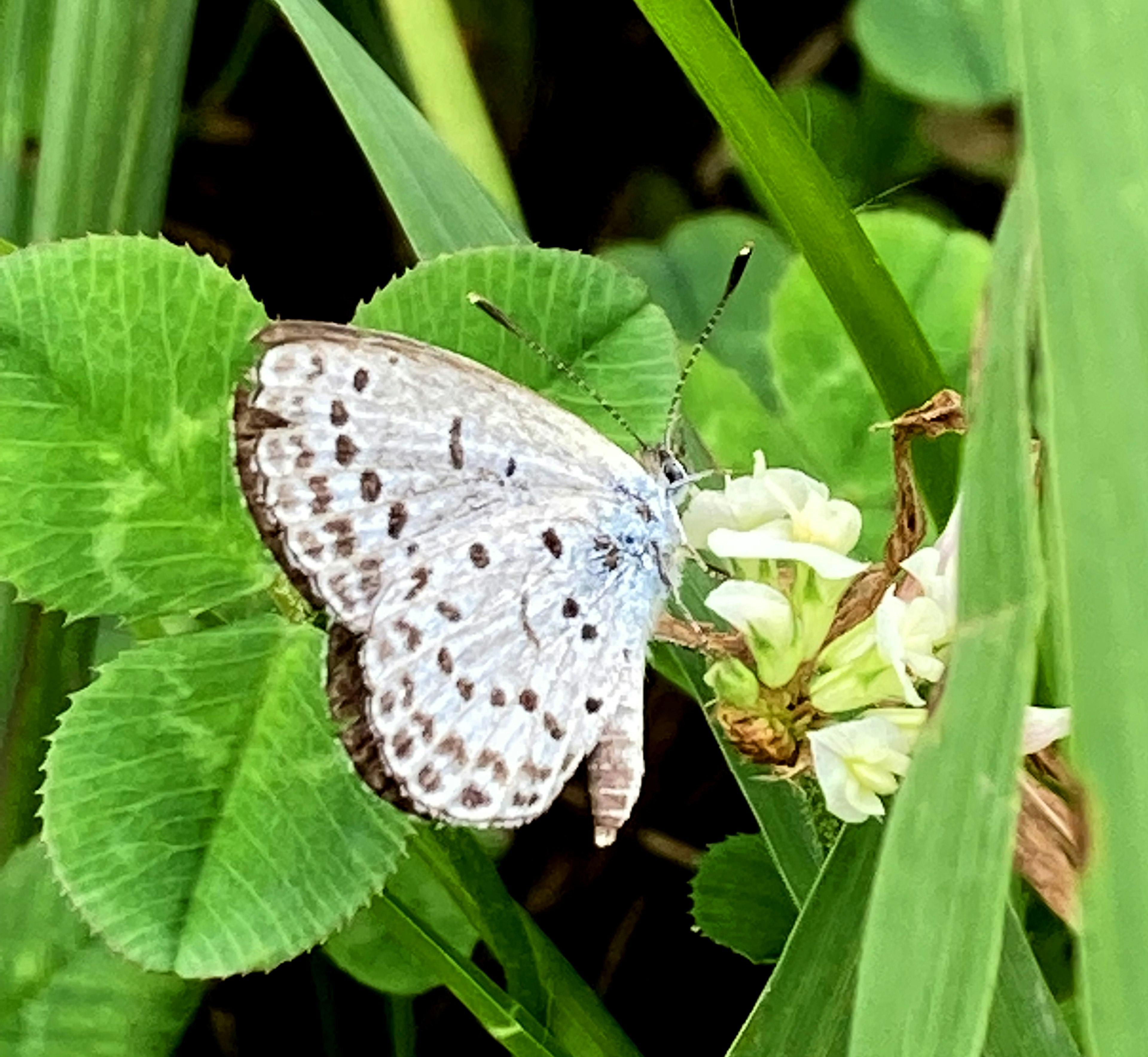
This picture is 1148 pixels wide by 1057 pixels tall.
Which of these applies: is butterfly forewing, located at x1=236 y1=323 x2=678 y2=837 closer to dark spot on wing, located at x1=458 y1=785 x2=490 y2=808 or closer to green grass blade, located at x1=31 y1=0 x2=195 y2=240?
dark spot on wing, located at x1=458 y1=785 x2=490 y2=808

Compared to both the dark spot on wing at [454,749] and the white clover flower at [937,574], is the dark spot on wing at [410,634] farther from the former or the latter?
the white clover flower at [937,574]

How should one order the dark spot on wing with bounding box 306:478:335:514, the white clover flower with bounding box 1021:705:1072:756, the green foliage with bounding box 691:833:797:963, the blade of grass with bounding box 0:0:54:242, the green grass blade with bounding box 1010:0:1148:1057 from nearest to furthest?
the green grass blade with bounding box 1010:0:1148:1057 → the white clover flower with bounding box 1021:705:1072:756 → the dark spot on wing with bounding box 306:478:335:514 → the green foliage with bounding box 691:833:797:963 → the blade of grass with bounding box 0:0:54:242

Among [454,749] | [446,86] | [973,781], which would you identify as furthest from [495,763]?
[446,86]

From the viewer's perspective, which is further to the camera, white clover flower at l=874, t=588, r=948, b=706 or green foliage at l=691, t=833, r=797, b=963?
green foliage at l=691, t=833, r=797, b=963

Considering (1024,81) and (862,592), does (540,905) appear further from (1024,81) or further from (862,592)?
(1024,81)

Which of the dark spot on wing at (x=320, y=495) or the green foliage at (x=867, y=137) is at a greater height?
the green foliage at (x=867, y=137)

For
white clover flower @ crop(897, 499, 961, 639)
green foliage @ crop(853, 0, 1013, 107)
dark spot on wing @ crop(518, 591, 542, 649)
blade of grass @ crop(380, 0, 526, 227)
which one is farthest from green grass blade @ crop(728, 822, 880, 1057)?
green foliage @ crop(853, 0, 1013, 107)

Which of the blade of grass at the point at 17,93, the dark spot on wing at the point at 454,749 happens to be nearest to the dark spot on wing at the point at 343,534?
the dark spot on wing at the point at 454,749
